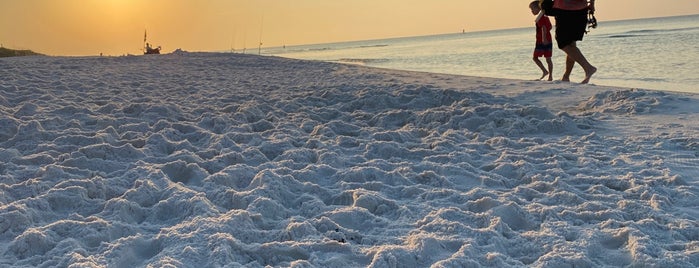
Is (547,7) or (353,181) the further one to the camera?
(547,7)

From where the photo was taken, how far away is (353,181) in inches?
116

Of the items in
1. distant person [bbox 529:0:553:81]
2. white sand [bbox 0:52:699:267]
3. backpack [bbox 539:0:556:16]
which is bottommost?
white sand [bbox 0:52:699:267]

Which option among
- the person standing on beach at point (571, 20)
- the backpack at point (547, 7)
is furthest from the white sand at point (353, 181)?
the backpack at point (547, 7)

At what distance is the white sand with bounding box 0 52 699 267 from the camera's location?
2049 mm

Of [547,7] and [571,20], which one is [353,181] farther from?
[547,7]

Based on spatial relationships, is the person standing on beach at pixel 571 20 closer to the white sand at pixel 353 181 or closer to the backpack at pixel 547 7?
the backpack at pixel 547 7

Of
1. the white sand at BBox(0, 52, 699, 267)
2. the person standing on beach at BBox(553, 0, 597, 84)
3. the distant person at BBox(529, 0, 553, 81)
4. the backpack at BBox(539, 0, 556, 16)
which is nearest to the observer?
the white sand at BBox(0, 52, 699, 267)

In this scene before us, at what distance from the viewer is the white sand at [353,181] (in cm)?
205

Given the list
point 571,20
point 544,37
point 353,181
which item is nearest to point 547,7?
point 571,20

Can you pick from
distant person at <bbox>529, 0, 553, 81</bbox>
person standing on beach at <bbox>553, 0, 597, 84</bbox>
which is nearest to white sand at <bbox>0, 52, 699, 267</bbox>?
person standing on beach at <bbox>553, 0, 597, 84</bbox>

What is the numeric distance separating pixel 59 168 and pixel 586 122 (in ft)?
12.2

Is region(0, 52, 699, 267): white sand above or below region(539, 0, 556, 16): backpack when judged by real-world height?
below

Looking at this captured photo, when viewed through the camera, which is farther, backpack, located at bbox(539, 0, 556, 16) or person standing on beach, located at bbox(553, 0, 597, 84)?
backpack, located at bbox(539, 0, 556, 16)

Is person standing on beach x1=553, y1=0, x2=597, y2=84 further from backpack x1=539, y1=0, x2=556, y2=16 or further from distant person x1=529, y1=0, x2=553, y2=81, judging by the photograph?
distant person x1=529, y1=0, x2=553, y2=81
